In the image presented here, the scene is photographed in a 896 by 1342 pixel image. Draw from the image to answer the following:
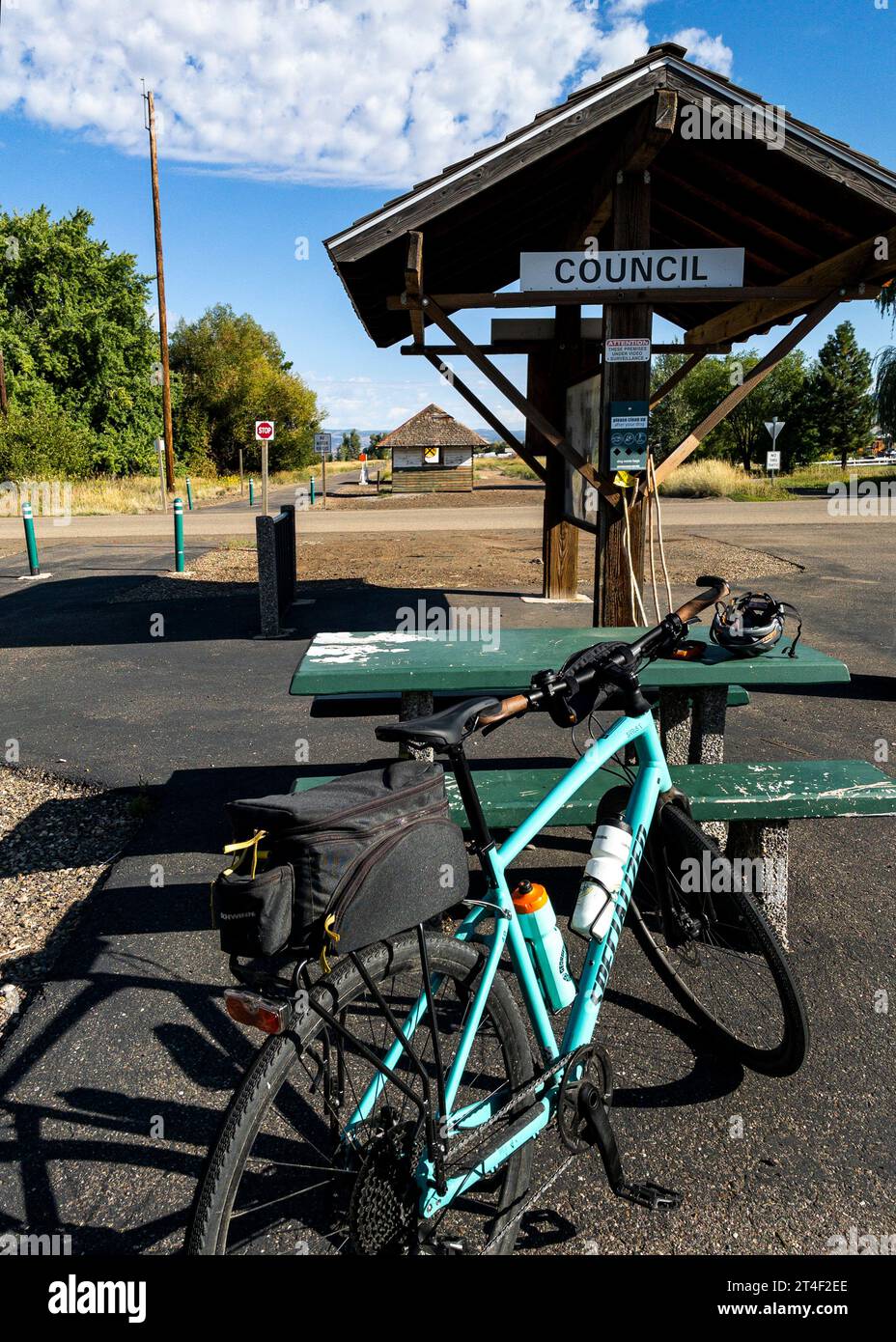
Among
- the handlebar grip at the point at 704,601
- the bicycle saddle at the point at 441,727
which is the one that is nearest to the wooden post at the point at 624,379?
the handlebar grip at the point at 704,601

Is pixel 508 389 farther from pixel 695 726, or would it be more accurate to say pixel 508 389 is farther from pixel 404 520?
pixel 404 520

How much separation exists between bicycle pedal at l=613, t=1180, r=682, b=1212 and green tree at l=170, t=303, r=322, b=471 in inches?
2264

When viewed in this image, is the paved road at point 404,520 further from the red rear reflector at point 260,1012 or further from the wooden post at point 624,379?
the red rear reflector at point 260,1012

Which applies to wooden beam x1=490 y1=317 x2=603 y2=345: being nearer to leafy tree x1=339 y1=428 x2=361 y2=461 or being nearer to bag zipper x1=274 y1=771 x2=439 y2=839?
bag zipper x1=274 y1=771 x2=439 y2=839

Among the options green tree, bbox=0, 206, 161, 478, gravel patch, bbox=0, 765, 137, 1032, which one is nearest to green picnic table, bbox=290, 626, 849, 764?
gravel patch, bbox=0, 765, 137, 1032

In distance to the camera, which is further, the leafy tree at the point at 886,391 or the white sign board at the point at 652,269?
the leafy tree at the point at 886,391

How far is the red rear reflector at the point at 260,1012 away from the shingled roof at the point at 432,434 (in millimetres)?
53241

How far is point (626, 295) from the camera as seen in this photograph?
7.54 m

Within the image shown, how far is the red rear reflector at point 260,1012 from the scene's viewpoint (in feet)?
6.05

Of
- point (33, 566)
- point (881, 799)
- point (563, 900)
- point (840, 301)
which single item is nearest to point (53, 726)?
point (563, 900)

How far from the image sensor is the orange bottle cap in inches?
91.1

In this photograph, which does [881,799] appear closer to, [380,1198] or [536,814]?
[536,814]

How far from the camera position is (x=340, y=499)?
43.6m

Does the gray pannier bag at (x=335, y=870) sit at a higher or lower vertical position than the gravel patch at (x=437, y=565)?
higher
